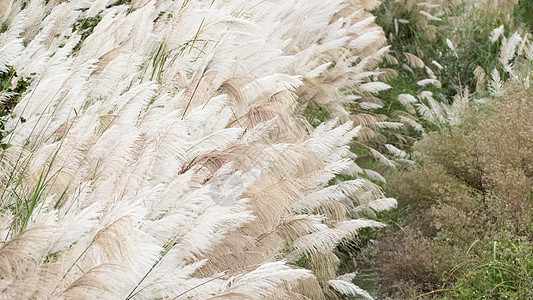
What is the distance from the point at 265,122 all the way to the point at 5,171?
1.15 meters

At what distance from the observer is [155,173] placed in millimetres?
2771

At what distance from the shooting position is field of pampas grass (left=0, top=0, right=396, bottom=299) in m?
2.05

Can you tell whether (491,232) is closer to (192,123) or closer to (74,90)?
(192,123)

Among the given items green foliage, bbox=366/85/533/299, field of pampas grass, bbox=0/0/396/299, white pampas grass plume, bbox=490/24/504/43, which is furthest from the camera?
white pampas grass plume, bbox=490/24/504/43

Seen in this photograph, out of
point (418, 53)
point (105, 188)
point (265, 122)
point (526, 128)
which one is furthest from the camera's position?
point (418, 53)

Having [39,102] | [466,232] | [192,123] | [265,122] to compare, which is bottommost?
[466,232]

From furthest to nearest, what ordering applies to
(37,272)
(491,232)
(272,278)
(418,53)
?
1. (418,53)
2. (491,232)
3. (272,278)
4. (37,272)

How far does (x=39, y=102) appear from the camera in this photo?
3082 mm

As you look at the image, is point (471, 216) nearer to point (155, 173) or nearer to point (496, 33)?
point (155, 173)

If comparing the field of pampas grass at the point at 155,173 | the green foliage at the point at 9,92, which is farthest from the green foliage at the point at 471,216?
the green foliage at the point at 9,92

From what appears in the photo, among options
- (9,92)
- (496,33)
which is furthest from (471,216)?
(496,33)

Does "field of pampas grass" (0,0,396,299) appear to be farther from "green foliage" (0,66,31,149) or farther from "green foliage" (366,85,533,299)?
"green foliage" (366,85,533,299)

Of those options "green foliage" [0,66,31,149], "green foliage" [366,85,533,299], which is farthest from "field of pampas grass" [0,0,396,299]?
"green foliage" [366,85,533,299]

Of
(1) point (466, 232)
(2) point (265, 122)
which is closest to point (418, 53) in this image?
(1) point (466, 232)
